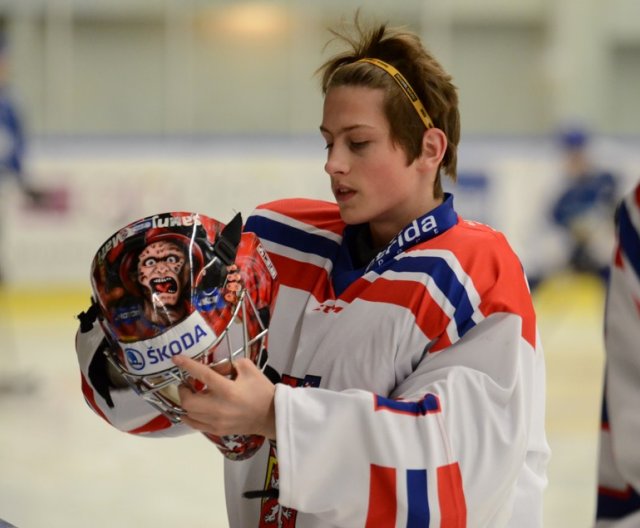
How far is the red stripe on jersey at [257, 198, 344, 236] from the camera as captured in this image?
1.48 meters

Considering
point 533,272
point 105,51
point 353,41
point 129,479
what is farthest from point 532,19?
point 353,41

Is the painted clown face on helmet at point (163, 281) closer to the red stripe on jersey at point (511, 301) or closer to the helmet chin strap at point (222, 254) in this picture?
the helmet chin strap at point (222, 254)

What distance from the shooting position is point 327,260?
4.65 ft

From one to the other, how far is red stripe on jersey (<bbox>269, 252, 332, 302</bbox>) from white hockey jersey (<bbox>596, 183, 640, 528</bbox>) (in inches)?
22.7

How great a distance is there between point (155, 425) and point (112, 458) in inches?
102

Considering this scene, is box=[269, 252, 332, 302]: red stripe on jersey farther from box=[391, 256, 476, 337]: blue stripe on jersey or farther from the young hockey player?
box=[391, 256, 476, 337]: blue stripe on jersey

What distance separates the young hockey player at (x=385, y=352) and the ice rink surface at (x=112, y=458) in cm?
184

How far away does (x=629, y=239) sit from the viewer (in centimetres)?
81

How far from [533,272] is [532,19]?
2508 millimetres

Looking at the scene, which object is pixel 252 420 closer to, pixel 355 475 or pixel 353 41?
pixel 355 475

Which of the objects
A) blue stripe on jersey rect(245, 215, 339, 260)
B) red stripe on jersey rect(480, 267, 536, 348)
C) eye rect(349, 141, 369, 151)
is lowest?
red stripe on jersey rect(480, 267, 536, 348)

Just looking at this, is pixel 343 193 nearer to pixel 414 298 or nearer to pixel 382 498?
pixel 414 298

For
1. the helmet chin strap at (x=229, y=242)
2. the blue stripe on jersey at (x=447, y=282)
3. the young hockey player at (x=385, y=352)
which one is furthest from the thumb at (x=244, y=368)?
the blue stripe on jersey at (x=447, y=282)

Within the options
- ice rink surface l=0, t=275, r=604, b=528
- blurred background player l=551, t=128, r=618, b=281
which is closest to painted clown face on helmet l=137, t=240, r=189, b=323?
ice rink surface l=0, t=275, r=604, b=528
